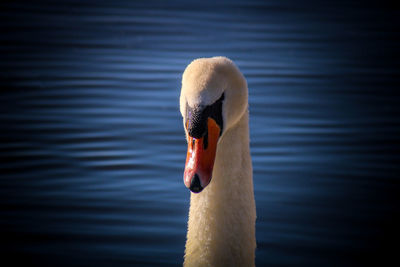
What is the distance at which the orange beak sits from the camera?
3.03 m

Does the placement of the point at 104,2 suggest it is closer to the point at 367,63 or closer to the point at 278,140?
the point at 367,63

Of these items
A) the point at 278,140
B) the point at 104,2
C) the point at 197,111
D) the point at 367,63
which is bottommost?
the point at 197,111

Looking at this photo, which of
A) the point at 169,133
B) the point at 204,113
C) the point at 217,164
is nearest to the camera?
the point at 204,113

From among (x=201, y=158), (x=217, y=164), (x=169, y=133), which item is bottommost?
(x=201, y=158)

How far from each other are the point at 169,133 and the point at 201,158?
164 inches

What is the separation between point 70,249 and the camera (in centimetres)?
504

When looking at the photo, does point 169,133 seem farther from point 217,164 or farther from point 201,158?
point 201,158

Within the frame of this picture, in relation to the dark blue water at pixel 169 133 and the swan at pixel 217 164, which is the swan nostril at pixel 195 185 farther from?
the dark blue water at pixel 169 133

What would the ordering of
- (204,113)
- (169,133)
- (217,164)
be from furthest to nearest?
(169,133) < (217,164) < (204,113)

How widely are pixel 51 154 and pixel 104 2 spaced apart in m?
7.86


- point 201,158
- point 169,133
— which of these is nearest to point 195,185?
point 201,158

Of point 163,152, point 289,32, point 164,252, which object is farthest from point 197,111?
point 289,32

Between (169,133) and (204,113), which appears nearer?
(204,113)

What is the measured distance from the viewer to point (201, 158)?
9.96 feet
